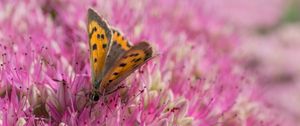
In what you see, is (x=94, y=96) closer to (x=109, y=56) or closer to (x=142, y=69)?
(x=109, y=56)

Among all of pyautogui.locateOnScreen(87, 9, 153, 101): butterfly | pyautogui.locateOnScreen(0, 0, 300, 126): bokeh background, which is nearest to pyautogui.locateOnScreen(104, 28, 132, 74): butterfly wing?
pyautogui.locateOnScreen(87, 9, 153, 101): butterfly

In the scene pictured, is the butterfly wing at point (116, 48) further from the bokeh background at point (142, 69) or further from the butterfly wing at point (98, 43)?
the bokeh background at point (142, 69)

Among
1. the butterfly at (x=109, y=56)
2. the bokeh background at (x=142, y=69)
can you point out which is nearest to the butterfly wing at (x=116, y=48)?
the butterfly at (x=109, y=56)

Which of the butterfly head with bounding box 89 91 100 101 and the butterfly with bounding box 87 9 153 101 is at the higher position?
the butterfly with bounding box 87 9 153 101

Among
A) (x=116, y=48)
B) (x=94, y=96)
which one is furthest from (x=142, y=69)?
(x=94, y=96)

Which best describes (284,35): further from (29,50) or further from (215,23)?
(29,50)

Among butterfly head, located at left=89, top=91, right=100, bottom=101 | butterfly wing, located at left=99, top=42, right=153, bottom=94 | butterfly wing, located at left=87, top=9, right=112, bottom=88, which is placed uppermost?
butterfly wing, located at left=87, top=9, right=112, bottom=88

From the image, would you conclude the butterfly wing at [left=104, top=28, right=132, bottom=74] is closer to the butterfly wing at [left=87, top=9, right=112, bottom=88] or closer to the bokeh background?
the butterfly wing at [left=87, top=9, right=112, bottom=88]
